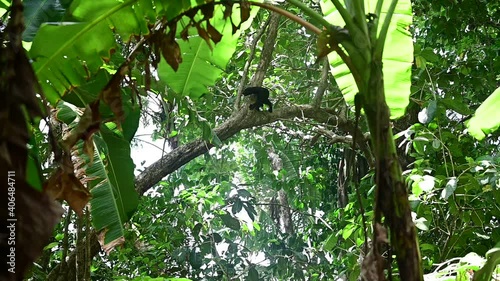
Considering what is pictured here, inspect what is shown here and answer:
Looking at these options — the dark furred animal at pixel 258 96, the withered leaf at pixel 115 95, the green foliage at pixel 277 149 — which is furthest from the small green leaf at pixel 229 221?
the withered leaf at pixel 115 95

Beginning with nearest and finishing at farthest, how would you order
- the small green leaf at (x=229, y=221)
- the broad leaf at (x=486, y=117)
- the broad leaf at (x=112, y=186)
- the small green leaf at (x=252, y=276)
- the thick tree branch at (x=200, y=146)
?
the broad leaf at (x=486, y=117) < the broad leaf at (x=112, y=186) < the thick tree branch at (x=200, y=146) < the small green leaf at (x=229, y=221) < the small green leaf at (x=252, y=276)

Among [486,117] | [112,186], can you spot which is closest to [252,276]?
[112,186]

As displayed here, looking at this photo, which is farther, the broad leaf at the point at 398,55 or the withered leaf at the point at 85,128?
the broad leaf at the point at 398,55

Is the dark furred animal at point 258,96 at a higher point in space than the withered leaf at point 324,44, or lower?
higher

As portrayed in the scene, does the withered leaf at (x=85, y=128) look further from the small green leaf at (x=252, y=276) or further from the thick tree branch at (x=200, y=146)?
the small green leaf at (x=252, y=276)

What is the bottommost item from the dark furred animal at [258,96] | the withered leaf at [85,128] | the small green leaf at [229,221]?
the withered leaf at [85,128]

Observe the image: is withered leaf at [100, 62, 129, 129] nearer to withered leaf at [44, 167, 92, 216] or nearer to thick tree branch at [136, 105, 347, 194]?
withered leaf at [44, 167, 92, 216]

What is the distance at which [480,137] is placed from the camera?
4.99ft

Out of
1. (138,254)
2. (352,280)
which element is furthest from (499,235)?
(138,254)

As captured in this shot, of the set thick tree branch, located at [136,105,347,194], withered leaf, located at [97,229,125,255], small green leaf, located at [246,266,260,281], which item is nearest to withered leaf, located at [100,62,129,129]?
withered leaf, located at [97,229,125,255]

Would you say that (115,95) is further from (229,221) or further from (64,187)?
(229,221)

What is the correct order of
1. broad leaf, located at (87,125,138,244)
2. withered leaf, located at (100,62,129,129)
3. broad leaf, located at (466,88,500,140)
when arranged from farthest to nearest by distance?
broad leaf, located at (87,125,138,244)
broad leaf, located at (466,88,500,140)
withered leaf, located at (100,62,129,129)

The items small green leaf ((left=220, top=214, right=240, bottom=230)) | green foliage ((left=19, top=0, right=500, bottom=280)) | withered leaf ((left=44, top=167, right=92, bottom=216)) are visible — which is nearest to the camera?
withered leaf ((left=44, top=167, right=92, bottom=216))

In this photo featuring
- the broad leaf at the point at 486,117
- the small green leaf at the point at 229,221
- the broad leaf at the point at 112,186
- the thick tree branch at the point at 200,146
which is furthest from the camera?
the small green leaf at the point at 229,221
